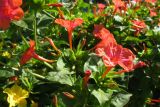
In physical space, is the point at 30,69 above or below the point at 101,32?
below

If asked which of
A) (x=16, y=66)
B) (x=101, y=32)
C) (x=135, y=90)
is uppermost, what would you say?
(x=101, y=32)

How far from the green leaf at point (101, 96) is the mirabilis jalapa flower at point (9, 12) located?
0.44m

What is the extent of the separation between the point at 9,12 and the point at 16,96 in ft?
1.26

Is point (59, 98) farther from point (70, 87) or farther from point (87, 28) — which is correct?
point (87, 28)

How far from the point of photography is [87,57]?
1778 mm

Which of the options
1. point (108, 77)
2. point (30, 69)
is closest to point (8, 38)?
point (30, 69)

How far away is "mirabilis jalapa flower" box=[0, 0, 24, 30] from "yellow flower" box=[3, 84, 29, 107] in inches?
12.6

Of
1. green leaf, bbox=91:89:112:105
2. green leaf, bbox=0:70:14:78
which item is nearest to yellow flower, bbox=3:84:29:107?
green leaf, bbox=0:70:14:78

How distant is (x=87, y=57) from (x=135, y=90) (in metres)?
0.63

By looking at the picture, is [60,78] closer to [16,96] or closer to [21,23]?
[16,96]

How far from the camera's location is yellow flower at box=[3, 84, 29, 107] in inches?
66.0

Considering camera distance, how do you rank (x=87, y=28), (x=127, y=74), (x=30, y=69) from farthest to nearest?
(x=87, y=28), (x=127, y=74), (x=30, y=69)

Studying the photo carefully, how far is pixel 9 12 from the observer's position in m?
1.51

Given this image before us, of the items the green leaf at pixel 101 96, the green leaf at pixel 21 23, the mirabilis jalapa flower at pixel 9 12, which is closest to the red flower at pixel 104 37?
the green leaf at pixel 101 96
